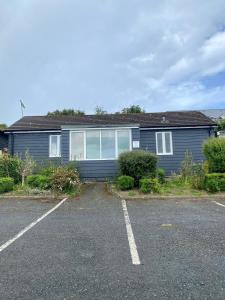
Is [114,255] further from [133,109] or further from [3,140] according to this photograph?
[133,109]

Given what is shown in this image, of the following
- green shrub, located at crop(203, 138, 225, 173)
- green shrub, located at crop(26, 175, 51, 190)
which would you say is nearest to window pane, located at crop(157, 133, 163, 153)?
green shrub, located at crop(203, 138, 225, 173)

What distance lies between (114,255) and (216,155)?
362 inches

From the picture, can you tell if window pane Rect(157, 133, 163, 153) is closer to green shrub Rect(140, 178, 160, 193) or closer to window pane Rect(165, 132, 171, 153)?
window pane Rect(165, 132, 171, 153)

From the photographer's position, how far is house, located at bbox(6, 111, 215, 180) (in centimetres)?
1680

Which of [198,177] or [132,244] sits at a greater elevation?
[198,177]

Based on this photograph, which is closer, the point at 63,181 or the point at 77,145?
the point at 63,181

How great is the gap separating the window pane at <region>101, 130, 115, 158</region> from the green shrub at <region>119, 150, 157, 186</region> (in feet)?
11.4

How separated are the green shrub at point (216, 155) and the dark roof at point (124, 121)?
228 inches

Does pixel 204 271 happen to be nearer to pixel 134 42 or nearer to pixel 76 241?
pixel 76 241

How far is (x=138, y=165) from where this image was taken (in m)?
13.0

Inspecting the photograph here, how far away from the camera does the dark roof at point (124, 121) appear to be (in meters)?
18.8

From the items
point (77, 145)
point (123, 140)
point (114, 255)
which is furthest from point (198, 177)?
point (114, 255)

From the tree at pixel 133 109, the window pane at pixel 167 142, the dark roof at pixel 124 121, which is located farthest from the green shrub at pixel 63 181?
the tree at pixel 133 109

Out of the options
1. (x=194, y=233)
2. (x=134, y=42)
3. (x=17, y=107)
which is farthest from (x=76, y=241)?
(x=17, y=107)
